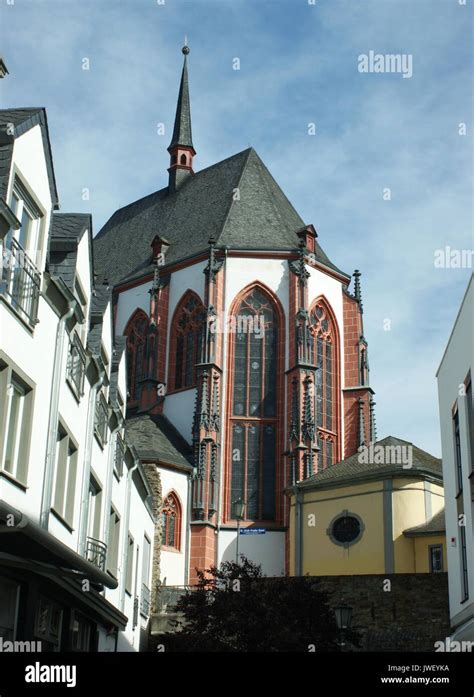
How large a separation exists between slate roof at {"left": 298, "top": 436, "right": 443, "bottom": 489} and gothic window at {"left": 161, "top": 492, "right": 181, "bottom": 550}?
5068mm

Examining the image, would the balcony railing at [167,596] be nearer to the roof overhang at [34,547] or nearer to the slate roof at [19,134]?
the roof overhang at [34,547]

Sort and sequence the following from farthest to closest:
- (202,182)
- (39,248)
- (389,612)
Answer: (202,182) → (389,612) → (39,248)

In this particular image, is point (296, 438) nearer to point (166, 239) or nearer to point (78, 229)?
point (166, 239)

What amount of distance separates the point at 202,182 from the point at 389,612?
31.2 meters

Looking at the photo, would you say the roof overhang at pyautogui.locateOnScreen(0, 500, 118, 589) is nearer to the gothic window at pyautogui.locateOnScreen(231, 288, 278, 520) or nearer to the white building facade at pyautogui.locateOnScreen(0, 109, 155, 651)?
the white building facade at pyautogui.locateOnScreen(0, 109, 155, 651)

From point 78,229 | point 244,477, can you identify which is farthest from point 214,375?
point 78,229

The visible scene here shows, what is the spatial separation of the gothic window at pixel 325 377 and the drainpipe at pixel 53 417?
28.2 metres

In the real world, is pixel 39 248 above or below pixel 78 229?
below

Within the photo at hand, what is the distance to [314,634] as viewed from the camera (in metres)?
20.5

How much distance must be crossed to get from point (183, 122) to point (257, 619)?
41.4 m

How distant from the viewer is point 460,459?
922 inches

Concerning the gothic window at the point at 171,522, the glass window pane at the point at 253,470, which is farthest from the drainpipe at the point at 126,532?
the glass window pane at the point at 253,470

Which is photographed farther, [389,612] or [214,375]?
[214,375]

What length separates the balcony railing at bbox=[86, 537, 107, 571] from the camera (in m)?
16.8
